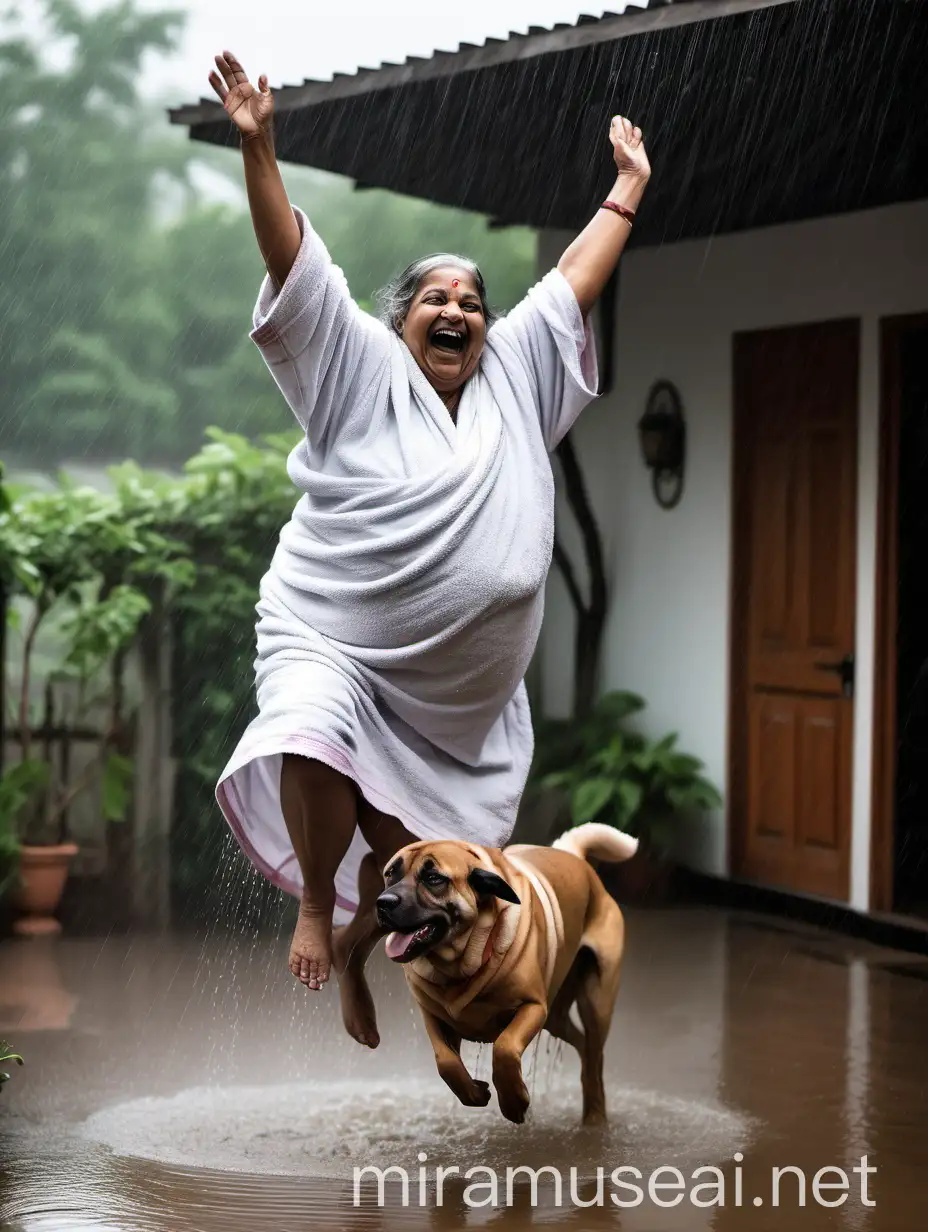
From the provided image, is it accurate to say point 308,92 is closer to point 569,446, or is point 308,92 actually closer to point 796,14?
point 796,14

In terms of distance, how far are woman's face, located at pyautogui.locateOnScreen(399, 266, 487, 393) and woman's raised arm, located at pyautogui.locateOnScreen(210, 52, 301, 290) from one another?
15.6 inches

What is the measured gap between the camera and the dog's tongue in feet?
11.7

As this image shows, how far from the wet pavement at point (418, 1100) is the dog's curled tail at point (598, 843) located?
28.2 inches

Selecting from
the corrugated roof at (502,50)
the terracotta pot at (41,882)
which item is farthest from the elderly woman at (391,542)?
the terracotta pot at (41,882)

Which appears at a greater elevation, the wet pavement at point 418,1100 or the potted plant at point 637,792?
the potted plant at point 637,792

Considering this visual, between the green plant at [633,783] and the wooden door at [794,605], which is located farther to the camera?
the green plant at [633,783]

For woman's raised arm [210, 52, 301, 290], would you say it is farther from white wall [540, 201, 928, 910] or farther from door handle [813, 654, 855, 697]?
door handle [813, 654, 855, 697]

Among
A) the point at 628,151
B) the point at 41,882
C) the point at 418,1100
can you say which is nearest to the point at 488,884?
the point at 418,1100

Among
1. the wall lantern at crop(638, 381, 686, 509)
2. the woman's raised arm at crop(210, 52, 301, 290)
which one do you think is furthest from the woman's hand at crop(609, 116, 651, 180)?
the wall lantern at crop(638, 381, 686, 509)

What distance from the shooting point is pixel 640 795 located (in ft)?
25.6

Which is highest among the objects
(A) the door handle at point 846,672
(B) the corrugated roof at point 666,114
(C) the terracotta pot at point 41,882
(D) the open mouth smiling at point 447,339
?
(B) the corrugated roof at point 666,114

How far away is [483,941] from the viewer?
3.73m

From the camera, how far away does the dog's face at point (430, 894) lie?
3.55m

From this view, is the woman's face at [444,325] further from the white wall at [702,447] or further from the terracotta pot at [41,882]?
the terracotta pot at [41,882]
